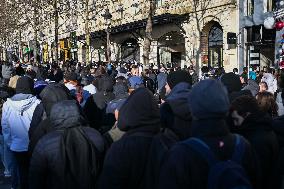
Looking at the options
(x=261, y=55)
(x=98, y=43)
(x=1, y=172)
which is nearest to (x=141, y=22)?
(x=261, y=55)

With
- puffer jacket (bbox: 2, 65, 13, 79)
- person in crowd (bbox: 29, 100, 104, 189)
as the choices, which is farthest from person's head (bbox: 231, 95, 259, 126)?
puffer jacket (bbox: 2, 65, 13, 79)

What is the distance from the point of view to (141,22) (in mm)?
32344

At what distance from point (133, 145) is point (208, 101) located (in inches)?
32.9

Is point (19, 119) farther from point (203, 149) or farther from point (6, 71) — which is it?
point (6, 71)

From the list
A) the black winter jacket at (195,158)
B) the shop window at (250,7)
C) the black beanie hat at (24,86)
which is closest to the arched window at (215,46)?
the shop window at (250,7)

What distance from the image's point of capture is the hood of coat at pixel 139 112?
3566 millimetres

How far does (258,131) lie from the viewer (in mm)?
3959

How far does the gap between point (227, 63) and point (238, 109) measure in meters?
23.6

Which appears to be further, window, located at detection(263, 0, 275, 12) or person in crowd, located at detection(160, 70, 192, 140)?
window, located at detection(263, 0, 275, 12)

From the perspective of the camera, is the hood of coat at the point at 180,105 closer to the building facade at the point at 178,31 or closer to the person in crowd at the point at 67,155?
the person in crowd at the point at 67,155

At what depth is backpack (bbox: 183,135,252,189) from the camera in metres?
2.69

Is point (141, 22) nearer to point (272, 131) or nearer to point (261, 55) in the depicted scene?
point (261, 55)

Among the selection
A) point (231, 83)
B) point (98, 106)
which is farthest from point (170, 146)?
point (98, 106)

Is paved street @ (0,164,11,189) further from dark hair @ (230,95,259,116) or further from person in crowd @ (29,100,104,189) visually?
dark hair @ (230,95,259,116)
